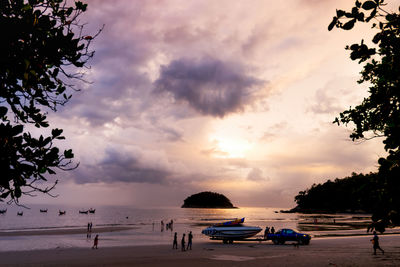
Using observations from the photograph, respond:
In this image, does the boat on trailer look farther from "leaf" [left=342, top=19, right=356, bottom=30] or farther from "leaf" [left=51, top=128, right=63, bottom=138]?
"leaf" [left=342, top=19, right=356, bottom=30]

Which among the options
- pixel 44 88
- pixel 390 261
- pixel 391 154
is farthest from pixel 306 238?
pixel 44 88

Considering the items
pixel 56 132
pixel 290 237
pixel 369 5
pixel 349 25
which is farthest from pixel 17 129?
pixel 290 237

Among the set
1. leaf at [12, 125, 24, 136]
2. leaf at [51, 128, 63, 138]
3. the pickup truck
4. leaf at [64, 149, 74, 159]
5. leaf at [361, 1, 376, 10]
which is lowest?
the pickup truck

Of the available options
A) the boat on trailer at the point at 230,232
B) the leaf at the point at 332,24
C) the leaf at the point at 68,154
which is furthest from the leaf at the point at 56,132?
the boat on trailer at the point at 230,232

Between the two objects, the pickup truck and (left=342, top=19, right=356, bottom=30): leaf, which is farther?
the pickup truck

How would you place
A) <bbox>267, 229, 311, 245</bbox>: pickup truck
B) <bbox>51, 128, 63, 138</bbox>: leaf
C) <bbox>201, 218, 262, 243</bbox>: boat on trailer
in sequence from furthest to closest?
<bbox>201, 218, 262, 243</bbox>: boat on trailer
<bbox>267, 229, 311, 245</bbox>: pickup truck
<bbox>51, 128, 63, 138</bbox>: leaf

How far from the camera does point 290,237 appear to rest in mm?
36406

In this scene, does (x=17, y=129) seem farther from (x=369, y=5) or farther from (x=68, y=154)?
(x=369, y=5)

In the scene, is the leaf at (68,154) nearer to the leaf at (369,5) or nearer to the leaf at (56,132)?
the leaf at (56,132)

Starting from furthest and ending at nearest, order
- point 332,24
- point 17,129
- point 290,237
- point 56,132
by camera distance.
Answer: point 290,237 → point 56,132 → point 17,129 → point 332,24

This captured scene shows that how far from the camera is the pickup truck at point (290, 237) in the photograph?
117ft

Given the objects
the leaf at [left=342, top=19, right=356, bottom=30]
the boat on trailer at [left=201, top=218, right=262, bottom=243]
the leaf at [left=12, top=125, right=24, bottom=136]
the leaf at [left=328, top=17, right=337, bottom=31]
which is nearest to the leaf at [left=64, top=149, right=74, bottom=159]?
the leaf at [left=12, top=125, right=24, bottom=136]

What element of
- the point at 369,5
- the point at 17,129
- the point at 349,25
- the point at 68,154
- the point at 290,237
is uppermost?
the point at 369,5

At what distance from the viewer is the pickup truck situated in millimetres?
35656
